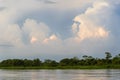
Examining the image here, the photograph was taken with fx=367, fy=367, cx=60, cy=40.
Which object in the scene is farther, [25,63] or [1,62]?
[1,62]

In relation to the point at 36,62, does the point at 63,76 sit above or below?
below

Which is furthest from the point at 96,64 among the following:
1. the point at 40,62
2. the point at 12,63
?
the point at 12,63

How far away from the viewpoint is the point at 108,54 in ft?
343

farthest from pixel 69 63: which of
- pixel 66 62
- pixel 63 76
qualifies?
pixel 63 76

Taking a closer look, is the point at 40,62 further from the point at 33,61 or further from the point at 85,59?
the point at 85,59

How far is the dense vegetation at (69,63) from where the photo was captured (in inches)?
4013

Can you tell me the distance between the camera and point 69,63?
111750mm

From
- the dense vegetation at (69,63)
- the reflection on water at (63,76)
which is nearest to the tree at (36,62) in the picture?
the dense vegetation at (69,63)

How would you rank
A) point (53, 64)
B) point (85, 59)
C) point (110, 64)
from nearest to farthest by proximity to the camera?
point (110, 64) → point (85, 59) → point (53, 64)

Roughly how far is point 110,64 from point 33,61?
27232 millimetres

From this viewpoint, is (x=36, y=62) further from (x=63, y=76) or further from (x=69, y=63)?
(x=63, y=76)

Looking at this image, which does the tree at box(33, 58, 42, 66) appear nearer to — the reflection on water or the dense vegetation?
the dense vegetation

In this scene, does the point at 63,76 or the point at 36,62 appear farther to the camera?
the point at 36,62

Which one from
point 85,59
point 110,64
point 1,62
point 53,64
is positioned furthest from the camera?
point 1,62
